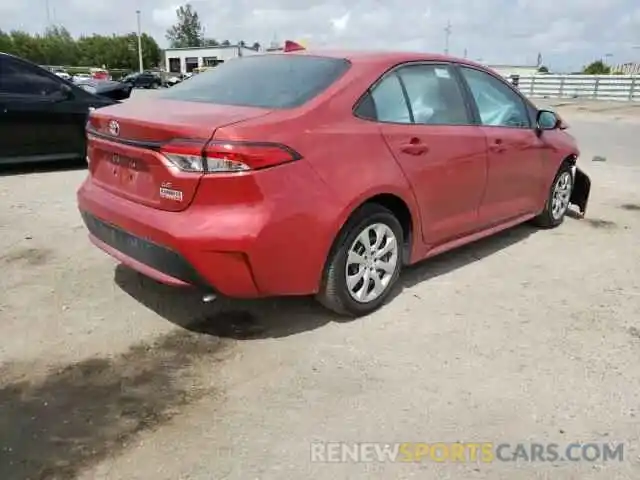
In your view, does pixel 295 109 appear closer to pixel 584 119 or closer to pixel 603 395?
pixel 603 395

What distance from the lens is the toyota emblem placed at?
3479mm

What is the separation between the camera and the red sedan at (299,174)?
10.1ft

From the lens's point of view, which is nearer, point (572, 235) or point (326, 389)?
point (326, 389)

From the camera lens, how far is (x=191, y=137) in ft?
10.0

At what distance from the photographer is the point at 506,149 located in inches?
187

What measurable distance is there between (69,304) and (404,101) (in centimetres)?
250

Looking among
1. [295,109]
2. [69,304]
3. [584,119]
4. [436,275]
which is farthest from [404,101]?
[584,119]

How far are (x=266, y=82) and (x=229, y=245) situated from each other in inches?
46.9

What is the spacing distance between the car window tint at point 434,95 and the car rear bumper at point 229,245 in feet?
3.97

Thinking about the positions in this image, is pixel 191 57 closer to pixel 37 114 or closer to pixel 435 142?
pixel 37 114

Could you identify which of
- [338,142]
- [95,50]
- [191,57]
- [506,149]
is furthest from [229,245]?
[95,50]

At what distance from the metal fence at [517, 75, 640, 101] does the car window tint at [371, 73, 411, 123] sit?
97.4 feet

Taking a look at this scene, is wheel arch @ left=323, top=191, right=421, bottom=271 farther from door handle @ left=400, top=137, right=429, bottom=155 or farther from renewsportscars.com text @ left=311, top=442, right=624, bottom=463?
renewsportscars.com text @ left=311, top=442, right=624, bottom=463

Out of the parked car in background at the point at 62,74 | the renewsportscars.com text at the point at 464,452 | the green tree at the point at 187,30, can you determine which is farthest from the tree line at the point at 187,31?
the renewsportscars.com text at the point at 464,452
